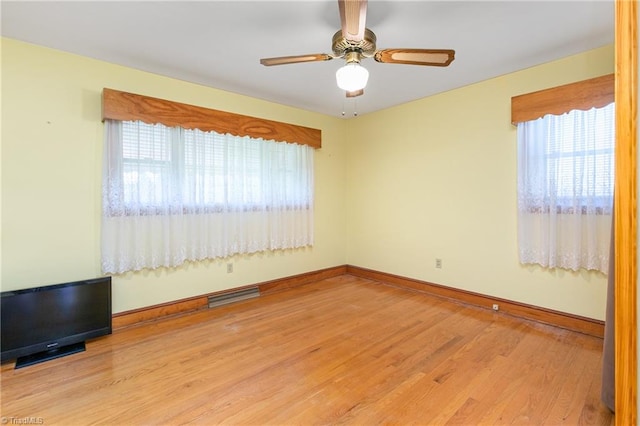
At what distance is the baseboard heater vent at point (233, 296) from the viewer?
3.47 meters

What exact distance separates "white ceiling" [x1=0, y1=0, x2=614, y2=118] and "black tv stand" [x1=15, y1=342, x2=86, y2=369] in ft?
8.25

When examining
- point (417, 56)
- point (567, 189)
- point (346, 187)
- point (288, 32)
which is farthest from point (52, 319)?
point (567, 189)

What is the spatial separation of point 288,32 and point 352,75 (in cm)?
73

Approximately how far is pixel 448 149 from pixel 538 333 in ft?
7.03

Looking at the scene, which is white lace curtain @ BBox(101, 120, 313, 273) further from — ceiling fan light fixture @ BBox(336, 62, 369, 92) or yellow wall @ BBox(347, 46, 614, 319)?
ceiling fan light fixture @ BBox(336, 62, 369, 92)

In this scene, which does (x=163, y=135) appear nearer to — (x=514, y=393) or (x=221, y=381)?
(x=221, y=381)

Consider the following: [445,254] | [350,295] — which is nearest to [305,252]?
[350,295]

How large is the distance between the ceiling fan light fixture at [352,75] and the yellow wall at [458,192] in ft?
6.62

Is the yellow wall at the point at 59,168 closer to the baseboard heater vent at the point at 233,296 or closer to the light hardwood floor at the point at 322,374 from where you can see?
the baseboard heater vent at the point at 233,296

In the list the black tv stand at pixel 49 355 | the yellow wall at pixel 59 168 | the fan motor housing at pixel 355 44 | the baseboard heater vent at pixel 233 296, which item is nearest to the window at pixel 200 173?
the yellow wall at pixel 59 168

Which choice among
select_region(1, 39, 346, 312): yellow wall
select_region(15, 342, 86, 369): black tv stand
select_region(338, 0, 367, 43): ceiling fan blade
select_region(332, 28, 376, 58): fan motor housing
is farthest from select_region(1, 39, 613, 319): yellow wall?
select_region(338, 0, 367, 43): ceiling fan blade

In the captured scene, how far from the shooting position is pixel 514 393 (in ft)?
6.20

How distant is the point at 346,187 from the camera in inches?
196

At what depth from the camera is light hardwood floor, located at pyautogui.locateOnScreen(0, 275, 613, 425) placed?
172 centimetres
